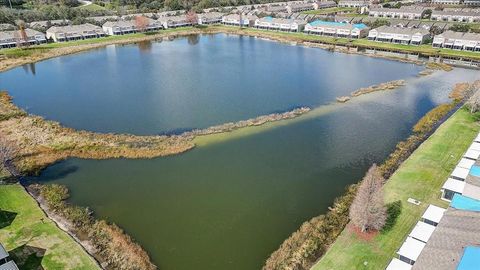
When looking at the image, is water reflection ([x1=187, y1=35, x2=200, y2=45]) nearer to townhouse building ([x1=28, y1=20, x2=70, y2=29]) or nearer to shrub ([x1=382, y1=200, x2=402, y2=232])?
townhouse building ([x1=28, y1=20, x2=70, y2=29])

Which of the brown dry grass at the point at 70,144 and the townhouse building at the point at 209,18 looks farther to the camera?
the townhouse building at the point at 209,18

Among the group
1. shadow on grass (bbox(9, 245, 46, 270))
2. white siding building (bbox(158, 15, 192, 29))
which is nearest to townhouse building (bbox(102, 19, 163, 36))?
white siding building (bbox(158, 15, 192, 29))

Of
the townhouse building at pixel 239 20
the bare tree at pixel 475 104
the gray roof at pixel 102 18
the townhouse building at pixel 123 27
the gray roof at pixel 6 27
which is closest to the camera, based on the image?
the bare tree at pixel 475 104

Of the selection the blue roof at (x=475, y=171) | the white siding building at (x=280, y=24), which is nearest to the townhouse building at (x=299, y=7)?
the white siding building at (x=280, y=24)

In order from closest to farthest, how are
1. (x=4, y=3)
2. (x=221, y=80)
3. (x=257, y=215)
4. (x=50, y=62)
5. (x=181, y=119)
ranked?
1. (x=257, y=215)
2. (x=181, y=119)
3. (x=221, y=80)
4. (x=50, y=62)
5. (x=4, y=3)

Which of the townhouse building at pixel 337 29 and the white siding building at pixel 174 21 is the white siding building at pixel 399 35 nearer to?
the townhouse building at pixel 337 29

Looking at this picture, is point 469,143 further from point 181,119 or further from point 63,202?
point 63,202

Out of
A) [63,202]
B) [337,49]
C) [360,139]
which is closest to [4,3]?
[337,49]
